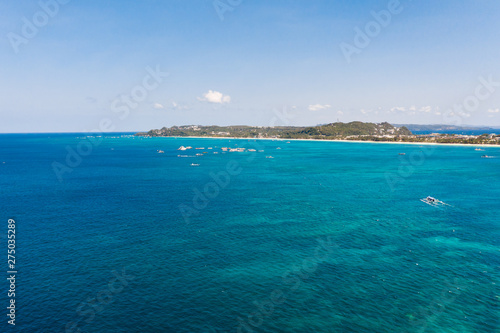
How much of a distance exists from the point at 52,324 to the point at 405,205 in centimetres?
10224

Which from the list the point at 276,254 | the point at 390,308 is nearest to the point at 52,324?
the point at 276,254

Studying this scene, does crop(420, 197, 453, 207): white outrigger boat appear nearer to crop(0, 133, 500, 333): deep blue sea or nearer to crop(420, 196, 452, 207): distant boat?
crop(420, 196, 452, 207): distant boat

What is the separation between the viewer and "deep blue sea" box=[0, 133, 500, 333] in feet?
140

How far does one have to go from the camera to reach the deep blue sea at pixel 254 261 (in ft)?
140

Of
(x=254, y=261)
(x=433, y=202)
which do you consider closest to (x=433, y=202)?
(x=433, y=202)

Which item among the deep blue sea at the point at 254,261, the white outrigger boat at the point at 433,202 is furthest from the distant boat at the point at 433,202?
the deep blue sea at the point at 254,261

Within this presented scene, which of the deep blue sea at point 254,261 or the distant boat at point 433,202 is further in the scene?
the distant boat at point 433,202

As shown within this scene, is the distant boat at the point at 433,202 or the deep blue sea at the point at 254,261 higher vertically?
the distant boat at the point at 433,202

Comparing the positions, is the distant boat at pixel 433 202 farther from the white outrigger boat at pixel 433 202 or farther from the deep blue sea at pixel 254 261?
the deep blue sea at pixel 254 261

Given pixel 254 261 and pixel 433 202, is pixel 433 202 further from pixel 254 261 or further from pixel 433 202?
pixel 254 261

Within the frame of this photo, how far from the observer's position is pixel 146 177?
154375mm

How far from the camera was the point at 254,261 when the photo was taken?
196ft

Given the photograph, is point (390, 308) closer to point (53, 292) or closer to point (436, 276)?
point (436, 276)

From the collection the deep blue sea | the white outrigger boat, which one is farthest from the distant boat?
the deep blue sea
